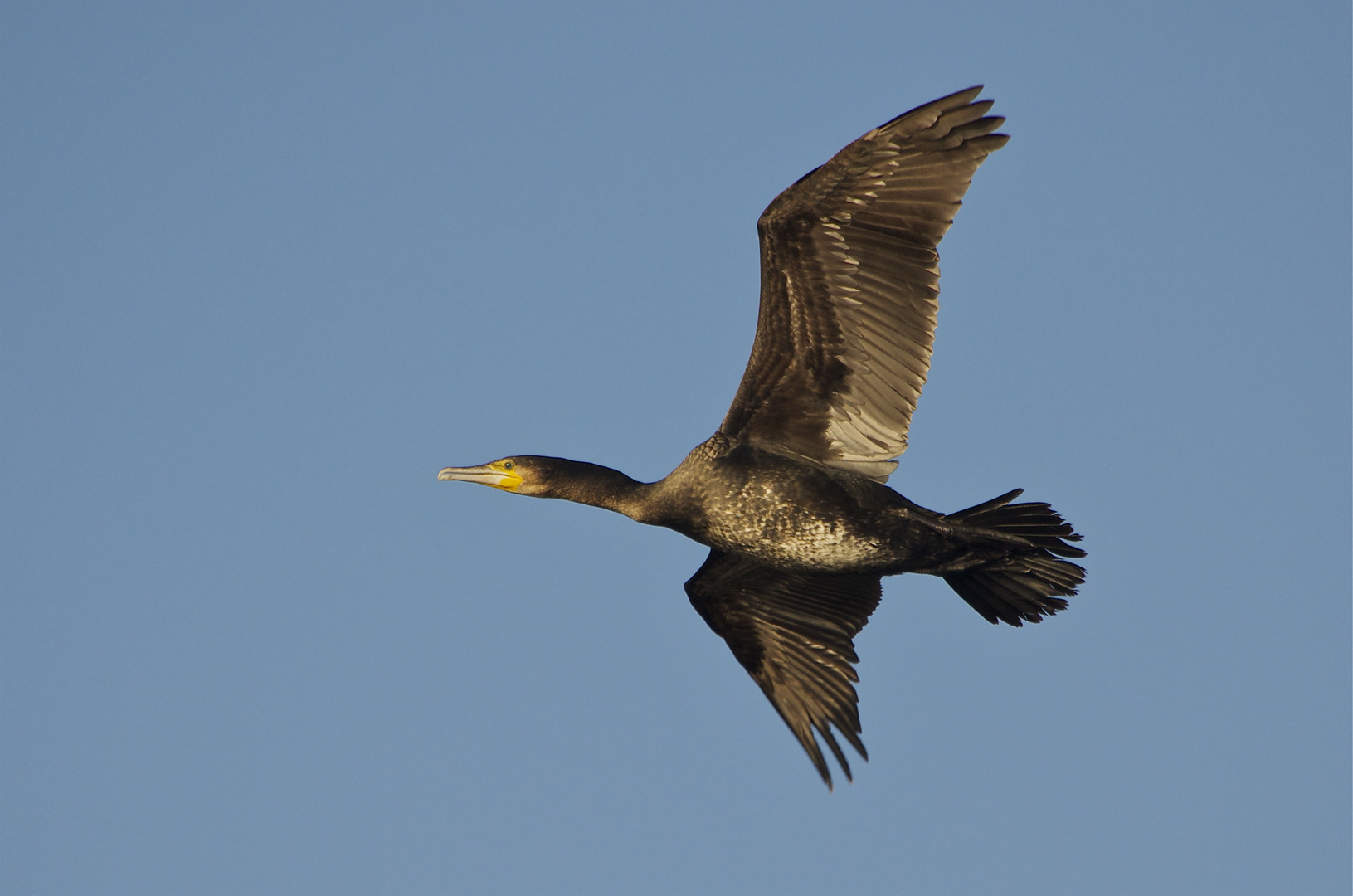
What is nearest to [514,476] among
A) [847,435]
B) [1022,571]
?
[847,435]

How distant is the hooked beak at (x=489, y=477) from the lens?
9.17 meters

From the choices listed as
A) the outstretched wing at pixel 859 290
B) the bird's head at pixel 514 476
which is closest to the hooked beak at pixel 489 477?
the bird's head at pixel 514 476

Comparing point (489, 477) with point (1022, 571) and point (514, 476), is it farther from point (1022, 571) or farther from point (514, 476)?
point (1022, 571)

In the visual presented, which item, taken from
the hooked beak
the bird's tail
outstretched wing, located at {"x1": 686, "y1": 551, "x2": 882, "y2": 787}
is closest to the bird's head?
the hooked beak

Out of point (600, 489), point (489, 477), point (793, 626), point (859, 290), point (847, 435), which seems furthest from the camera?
point (793, 626)

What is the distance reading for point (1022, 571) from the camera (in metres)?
8.77

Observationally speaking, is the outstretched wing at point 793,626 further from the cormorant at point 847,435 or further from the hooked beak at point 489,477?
the hooked beak at point 489,477

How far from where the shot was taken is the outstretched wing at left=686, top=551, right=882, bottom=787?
375 inches

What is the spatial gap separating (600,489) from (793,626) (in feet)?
5.57

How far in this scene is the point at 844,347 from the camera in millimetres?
8469

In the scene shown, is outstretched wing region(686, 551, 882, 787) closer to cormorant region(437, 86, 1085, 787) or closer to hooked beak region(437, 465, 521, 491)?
cormorant region(437, 86, 1085, 787)

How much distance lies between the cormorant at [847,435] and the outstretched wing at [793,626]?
41mm

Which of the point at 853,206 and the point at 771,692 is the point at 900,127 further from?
the point at 771,692

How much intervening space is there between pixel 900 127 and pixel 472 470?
333cm
